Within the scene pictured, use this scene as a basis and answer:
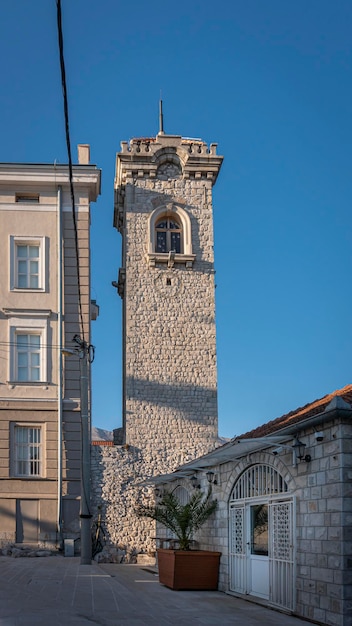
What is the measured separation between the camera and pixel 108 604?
12609mm

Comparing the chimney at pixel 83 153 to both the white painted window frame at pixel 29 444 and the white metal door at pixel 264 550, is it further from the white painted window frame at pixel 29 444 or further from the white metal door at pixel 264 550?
the white metal door at pixel 264 550

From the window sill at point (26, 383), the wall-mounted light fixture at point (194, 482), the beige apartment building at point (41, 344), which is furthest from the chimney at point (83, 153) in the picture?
the wall-mounted light fixture at point (194, 482)

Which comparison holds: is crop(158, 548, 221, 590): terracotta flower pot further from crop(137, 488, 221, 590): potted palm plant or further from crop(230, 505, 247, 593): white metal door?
crop(230, 505, 247, 593): white metal door

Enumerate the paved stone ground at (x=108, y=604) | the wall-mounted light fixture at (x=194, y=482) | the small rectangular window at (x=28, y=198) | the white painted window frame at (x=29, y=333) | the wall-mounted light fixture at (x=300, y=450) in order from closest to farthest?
the paved stone ground at (x=108, y=604), the wall-mounted light fixture at (x=300, y=450), the wall-mounted light fixture at (x=194, y=482), the white painted window frame at (x=29, y=333), the small rectangular window at (x=28, y=198)

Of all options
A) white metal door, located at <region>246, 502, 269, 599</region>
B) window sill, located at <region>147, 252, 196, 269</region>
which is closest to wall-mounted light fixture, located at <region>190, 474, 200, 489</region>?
white metal door, located at <region>246, 502, 269, 599</region>

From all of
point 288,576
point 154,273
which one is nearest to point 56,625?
point 288,576

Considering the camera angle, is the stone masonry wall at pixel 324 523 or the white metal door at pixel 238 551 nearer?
the stone masonry wall at pixel 324 523

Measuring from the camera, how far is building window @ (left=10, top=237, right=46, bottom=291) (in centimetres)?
2711

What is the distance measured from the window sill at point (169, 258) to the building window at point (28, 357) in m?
4.95

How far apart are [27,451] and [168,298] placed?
7.21 m

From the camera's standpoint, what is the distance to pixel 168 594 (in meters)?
14.9

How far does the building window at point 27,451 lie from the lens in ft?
84.9

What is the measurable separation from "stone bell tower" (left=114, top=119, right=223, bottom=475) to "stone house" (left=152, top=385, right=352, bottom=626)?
37.2 ft

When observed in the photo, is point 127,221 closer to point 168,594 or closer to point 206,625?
point 168,594
